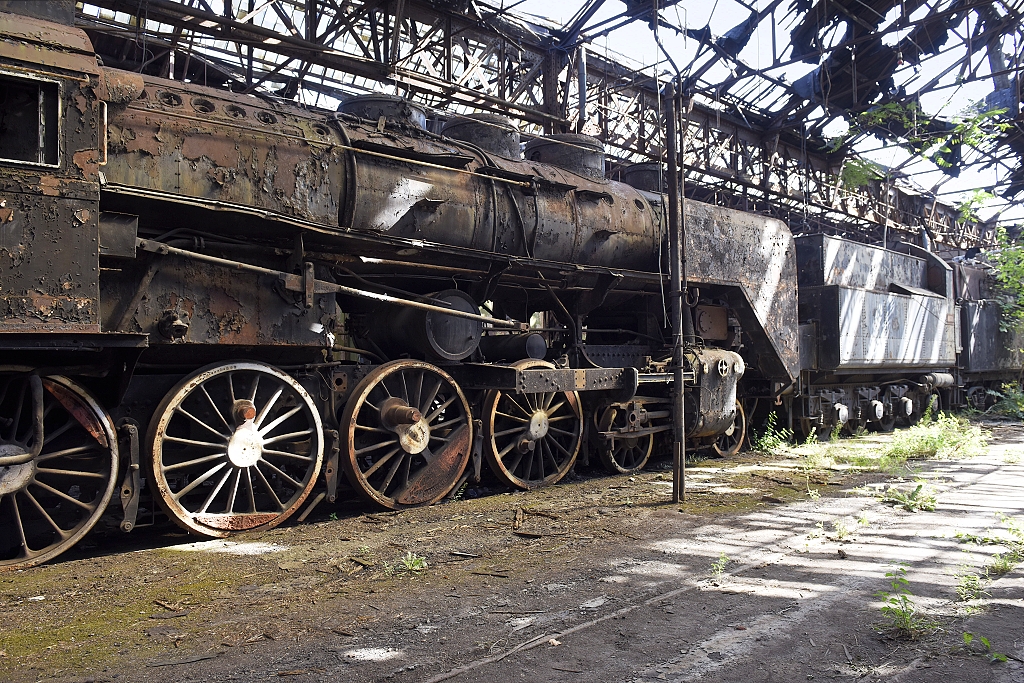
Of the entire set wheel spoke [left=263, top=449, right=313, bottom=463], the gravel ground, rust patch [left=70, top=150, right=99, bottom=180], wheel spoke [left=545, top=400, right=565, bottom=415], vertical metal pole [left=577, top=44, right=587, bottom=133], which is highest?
vertical metal pole [left=577, top=44, right=587, bottom=133]

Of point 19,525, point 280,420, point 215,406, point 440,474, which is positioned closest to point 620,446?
point 440,474

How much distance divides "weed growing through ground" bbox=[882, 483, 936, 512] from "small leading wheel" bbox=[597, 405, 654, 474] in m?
2.45

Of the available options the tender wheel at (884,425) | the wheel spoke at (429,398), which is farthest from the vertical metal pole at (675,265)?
the tender wheel at (884,425)

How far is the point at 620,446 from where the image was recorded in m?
8.04

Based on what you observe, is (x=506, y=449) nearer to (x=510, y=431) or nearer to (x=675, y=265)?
(x=510, y=431)

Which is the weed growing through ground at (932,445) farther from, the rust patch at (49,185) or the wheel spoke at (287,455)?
the rust patch at (49,185)

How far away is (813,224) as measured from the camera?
2025 centimetres

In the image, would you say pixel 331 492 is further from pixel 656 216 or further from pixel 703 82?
pixel 703 82

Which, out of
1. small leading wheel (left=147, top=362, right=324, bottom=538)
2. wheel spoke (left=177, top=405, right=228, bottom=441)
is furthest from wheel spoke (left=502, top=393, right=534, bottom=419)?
wheel spoke (left=177, top=405, right=228, bottom=441)

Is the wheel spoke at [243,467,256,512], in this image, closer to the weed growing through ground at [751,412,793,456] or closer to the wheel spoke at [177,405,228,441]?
the wheel spoke at [177,405,228,441]

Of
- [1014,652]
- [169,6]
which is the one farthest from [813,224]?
[1014,652]

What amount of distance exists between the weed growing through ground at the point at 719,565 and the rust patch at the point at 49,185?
4.14m

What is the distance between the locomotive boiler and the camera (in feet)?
13.6

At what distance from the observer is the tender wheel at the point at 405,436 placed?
5.80m
